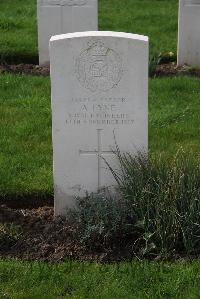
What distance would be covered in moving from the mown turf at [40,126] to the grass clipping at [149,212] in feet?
2.75

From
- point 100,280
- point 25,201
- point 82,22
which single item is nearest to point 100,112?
point 25,201

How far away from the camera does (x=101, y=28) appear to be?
426 inches

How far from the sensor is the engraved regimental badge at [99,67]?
190 inches

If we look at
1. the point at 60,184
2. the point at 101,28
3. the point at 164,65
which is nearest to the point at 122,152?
the point at 60,184

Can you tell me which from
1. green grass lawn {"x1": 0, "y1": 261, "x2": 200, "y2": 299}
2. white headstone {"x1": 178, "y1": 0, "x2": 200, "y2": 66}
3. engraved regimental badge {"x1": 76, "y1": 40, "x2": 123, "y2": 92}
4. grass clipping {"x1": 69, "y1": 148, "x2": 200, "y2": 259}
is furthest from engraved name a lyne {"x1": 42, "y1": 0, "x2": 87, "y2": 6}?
green grass lawn {"x1": 0, "y1": 261, "x2": 200, "y2": 299}

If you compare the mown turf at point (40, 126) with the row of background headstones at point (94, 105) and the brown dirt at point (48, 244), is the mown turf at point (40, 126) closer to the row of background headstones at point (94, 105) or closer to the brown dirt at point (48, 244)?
the brown dirt at point (48, 244)

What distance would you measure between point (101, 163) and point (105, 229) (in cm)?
54

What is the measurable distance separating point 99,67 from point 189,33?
4559 mm

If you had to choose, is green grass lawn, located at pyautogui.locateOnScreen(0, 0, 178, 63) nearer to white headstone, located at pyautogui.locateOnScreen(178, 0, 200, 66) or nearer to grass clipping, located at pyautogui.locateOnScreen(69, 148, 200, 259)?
white headstone, located at pyautogui.locateOnScreen(178, 0, 200, 66)

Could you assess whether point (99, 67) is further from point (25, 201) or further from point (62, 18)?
point (62, 18)

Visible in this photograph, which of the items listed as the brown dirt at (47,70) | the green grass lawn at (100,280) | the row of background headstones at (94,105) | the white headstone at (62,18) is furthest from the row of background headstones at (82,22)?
the green grass lawn at (100,280)

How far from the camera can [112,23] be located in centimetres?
1112

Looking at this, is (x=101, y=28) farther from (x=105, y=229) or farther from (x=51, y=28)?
(x=105, y=229)

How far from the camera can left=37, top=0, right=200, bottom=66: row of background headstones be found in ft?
29.9
